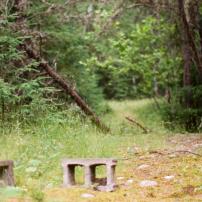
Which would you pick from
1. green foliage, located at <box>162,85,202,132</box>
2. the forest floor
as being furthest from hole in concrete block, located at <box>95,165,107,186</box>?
green foliage, located at <box>162,85,202,132</box>

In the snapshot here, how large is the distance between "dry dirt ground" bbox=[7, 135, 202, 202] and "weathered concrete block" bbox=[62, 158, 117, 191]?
0.12 meters

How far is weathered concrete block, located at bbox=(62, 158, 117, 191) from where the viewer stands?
542 cm

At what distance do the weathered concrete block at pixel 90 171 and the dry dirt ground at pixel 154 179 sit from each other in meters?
0.12

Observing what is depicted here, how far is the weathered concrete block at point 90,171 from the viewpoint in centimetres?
542

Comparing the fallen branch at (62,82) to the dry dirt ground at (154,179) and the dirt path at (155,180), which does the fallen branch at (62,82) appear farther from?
the dirt path at (155,180)

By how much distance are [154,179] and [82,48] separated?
33.2 ft

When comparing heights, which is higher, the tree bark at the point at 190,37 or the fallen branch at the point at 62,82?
the tree bark at the point at 190,37

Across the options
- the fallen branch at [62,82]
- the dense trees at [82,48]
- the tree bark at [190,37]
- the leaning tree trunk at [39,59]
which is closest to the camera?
the dense trees at [82,48]

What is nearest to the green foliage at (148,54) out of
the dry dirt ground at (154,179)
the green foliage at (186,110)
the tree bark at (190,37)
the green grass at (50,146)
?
the green foliage at (186,110)

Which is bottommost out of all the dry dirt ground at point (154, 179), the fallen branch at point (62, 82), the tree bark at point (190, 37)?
the dry dirt ground at point (154, 179)

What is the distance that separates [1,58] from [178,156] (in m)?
4.06

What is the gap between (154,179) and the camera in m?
5.95

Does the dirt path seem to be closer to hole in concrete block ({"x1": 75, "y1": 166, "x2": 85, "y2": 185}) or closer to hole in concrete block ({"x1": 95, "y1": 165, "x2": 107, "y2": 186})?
hole in concrete block ({"x1": 95, "y1": 165, "x2": 107, "y2": 186})

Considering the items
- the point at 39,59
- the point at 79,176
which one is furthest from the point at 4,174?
the point at 39,59
